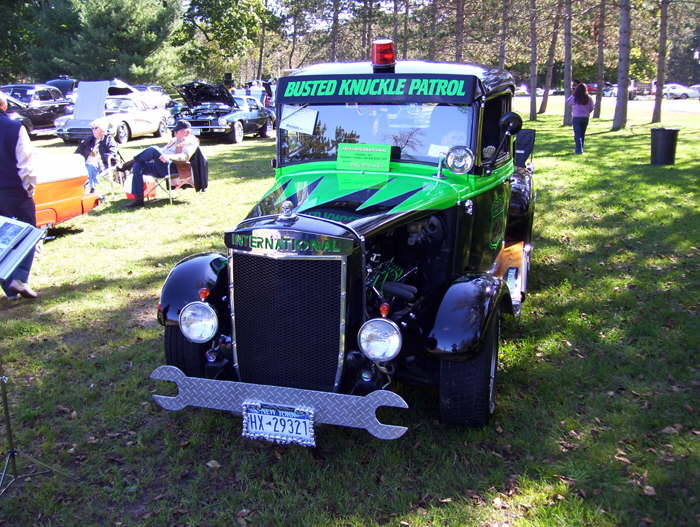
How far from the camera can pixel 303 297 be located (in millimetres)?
3473

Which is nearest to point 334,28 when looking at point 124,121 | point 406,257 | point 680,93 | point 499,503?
point 124,121

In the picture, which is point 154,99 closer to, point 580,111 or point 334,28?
point 580,111

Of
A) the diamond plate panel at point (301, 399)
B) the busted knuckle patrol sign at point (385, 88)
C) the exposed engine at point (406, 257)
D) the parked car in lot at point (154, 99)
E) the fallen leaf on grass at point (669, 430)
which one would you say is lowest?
the fallen leaf on grass at point (669, 430)

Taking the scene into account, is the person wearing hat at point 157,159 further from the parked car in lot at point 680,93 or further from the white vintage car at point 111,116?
the parked car in lot at point 680,93

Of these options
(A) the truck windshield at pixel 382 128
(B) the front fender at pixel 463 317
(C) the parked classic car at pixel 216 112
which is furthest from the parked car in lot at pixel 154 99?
(B) the front fender at pixel 463 317

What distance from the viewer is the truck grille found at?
344 cm

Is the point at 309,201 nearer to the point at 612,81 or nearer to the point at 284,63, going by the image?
the point at 284,63

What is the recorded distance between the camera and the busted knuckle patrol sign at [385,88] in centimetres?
443

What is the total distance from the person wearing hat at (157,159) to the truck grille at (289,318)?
7.56 metres

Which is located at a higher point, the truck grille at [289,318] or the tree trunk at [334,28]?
the tree trunk at [334,28]

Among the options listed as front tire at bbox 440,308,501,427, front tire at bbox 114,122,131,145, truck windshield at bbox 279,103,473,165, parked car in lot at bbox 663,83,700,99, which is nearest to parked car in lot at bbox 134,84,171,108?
front tire at bbox 114,122,131,145

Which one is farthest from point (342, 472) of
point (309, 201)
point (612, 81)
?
point (612, 81)

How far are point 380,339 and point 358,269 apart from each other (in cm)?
44

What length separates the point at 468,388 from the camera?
12.0 feet
